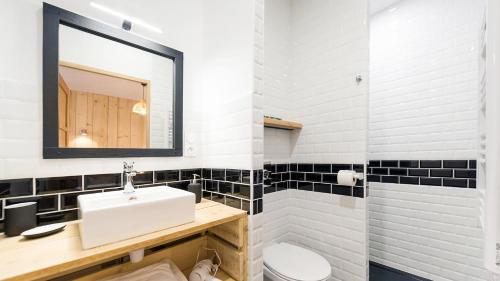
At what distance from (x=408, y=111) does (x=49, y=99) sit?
2578mm

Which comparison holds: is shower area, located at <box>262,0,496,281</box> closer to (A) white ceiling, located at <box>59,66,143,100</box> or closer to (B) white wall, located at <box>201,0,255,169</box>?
(B) white wall, located at <box>201,0,255,169</box>

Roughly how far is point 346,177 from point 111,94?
159cm

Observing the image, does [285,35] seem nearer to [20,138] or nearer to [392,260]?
[20,138]

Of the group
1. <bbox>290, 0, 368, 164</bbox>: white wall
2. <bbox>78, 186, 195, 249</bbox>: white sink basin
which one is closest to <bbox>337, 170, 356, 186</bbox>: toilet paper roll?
<bbox>290, 0, 368, 164</bbox>: white wall

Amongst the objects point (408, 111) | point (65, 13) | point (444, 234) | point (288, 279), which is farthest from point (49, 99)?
point (444, 234)

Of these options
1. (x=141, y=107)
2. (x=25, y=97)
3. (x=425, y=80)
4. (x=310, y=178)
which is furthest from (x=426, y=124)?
(x=25, y=97)

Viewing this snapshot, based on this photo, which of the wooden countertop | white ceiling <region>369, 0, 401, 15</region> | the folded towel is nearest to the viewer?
the wooden countertop

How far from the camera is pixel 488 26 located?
0.73 m

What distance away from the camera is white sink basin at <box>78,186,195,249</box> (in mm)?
729

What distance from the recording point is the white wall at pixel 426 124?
5.62ft

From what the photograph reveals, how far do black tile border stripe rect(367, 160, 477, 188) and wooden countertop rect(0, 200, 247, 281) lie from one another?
6.21 feet

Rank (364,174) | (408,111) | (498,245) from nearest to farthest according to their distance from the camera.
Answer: (498,245), (364,174), (408,111)

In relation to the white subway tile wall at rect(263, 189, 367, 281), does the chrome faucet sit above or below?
above

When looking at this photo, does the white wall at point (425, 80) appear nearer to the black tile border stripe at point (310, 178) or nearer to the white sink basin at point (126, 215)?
the black tile border stripe at point (310, 178)
